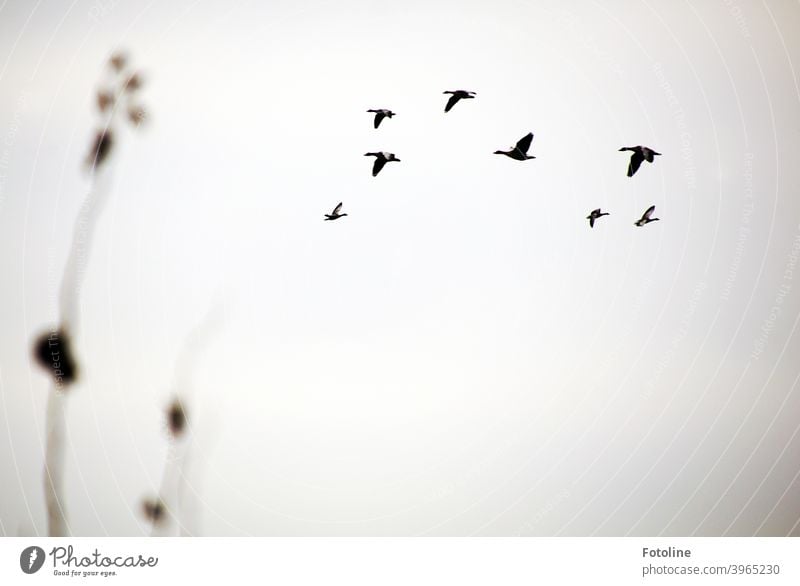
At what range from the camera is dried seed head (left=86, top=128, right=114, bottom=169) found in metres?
12.4

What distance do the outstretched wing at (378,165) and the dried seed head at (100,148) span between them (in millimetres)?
3379

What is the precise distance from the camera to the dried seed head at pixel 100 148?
1245 cm

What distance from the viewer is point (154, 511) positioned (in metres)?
11.9

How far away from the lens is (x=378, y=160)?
13.5 m

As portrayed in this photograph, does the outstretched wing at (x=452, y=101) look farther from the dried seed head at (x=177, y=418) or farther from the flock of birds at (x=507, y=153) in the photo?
the dried seed head at (x=177, y=418)

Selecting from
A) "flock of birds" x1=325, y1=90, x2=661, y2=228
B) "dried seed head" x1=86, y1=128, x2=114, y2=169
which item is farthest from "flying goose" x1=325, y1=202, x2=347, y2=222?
"dried seed head" x1=86, y1=128, x2=114, y2=169
